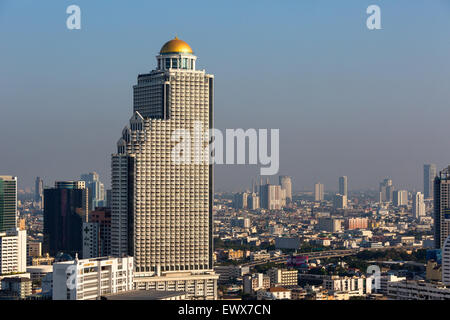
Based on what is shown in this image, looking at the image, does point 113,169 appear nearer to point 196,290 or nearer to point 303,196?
point 196,290

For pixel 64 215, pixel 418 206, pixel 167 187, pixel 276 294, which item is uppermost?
pixel 167 187

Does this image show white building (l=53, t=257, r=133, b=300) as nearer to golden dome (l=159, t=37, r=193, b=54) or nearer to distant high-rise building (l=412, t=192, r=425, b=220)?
golden dome (l=159, t=37, r=193, b=54)

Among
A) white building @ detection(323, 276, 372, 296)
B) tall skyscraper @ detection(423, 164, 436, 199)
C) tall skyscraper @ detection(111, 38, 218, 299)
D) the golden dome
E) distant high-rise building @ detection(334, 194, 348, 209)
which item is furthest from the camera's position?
distant high-rise building @ detection(334, 194, 348, 209)

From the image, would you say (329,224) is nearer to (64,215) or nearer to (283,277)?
(64,215)

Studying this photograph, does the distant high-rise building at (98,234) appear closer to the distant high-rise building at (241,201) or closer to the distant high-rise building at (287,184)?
the distant high-rise building at (287,184)

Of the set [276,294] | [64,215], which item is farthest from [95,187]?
[276,294]

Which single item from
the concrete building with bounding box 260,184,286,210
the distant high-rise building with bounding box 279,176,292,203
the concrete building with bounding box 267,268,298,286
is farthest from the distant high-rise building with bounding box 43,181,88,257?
the concrete building with bounding box 260,184,286,210
